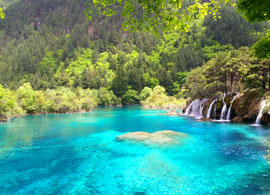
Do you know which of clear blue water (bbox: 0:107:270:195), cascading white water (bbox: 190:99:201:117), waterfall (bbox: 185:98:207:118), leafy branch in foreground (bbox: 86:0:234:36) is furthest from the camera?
cascading white water (bbox: 190:99:201:117)

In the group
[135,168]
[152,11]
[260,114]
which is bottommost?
[135,168]

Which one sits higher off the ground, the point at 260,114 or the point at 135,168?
the point at 260,114

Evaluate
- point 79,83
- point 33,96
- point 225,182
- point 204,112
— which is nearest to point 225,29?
point 79,83

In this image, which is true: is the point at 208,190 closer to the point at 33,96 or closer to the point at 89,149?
the point at 89,149

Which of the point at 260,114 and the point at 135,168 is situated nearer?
the point at 135,168

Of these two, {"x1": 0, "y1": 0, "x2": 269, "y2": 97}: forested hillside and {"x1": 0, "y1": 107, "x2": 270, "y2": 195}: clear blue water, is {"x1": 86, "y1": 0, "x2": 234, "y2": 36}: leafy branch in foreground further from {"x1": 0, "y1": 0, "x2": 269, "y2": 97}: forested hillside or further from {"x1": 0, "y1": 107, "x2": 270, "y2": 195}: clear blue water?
{"x1": 0, "y1": 0, "x2": 269, "y2": 97}: forested hillside

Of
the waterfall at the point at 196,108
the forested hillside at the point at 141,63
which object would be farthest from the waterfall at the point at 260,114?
the forested hillside at the point at 141,63

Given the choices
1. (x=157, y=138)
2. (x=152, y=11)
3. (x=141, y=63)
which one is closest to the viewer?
(x=152, y=11)

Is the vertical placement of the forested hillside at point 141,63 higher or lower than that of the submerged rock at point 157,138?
higher

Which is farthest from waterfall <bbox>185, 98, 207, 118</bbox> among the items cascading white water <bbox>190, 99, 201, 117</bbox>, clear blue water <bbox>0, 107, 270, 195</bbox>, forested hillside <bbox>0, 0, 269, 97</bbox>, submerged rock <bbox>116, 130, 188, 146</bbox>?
forested hillside <bbox>0, 0, 269, 97</bbox>

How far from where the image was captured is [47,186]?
13289 mm

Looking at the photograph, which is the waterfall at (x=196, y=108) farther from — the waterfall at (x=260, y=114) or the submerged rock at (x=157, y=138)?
the submerged rock at (x=157, y=138)

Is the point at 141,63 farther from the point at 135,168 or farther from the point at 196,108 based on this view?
the point at 135,168

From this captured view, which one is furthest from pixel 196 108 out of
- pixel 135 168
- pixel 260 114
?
pixel 135 168
